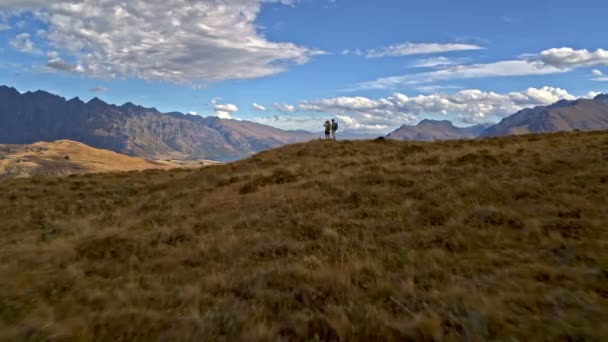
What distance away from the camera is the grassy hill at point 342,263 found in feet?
16.8

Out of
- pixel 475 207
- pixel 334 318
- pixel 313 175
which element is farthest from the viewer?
pixel 313 175

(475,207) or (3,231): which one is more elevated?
(475,207)

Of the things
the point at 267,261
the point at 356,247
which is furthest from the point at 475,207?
the point at 267,261

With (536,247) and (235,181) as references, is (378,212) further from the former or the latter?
(235,181)

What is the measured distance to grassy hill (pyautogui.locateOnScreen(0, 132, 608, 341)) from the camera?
16.8 feet

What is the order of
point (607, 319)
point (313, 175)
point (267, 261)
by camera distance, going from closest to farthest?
point (607, 319) → point (267, 261) → point (313, 175)

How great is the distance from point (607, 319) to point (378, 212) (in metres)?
7.70

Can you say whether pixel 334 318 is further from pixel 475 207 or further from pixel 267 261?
pixel 475 207

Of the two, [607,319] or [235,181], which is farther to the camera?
[235,181]

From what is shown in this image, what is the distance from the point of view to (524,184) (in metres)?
13.2

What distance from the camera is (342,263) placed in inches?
304

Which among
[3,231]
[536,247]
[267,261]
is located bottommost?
[3,231]

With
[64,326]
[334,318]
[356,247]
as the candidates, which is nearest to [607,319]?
[334,318]

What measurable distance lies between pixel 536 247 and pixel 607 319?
3.51 metres
